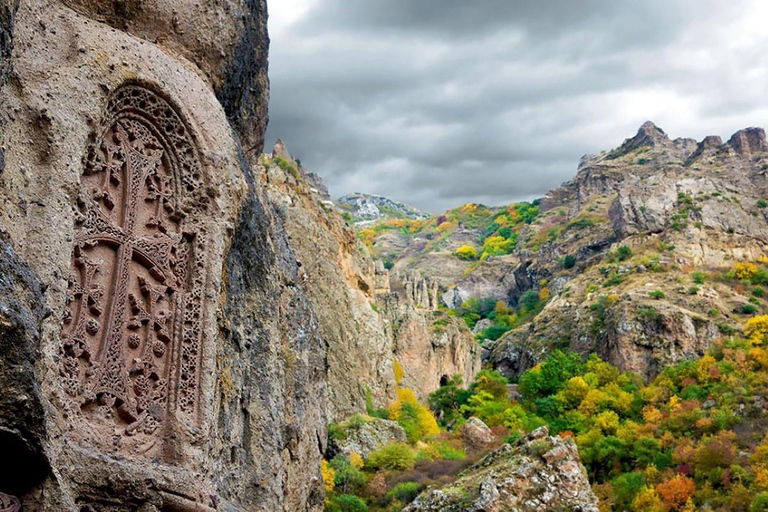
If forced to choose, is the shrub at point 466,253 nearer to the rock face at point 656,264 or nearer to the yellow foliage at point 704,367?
the rock face at point 656,264

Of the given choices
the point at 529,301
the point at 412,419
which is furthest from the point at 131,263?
the point at 529,301

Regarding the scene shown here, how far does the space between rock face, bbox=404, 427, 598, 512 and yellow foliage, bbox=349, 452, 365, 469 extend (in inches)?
467

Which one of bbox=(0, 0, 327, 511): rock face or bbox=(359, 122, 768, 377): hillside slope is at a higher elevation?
bbox=(359, 122, 768, 377): hillside slope

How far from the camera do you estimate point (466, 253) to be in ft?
502

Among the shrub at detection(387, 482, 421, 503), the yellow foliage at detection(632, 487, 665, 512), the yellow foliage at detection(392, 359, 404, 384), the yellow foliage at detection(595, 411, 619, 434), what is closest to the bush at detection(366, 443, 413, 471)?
the shrub at detection(387, 482, 421, 503)

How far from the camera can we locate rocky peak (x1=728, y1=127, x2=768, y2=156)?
96250 millimetres

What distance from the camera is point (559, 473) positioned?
20578 mm

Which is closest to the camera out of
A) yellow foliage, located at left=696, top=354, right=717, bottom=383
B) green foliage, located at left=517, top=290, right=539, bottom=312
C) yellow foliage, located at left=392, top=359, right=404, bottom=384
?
yellow foliage, located at left=392, top=359, right=404, bottom=384

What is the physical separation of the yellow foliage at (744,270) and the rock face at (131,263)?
216ft

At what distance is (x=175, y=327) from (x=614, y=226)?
81539 mm

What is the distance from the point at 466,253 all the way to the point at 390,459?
12012 cm

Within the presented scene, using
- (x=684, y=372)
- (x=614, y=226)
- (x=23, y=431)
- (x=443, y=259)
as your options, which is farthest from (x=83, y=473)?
(x=443, y=259)

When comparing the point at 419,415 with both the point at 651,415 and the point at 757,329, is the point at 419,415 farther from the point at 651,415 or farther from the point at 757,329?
the point at 757,329

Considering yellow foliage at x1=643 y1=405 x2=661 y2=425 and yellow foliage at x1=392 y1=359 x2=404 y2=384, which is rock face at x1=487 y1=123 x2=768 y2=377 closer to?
yellow foliage at x1=643 y1=405 x2=661 y2=425
